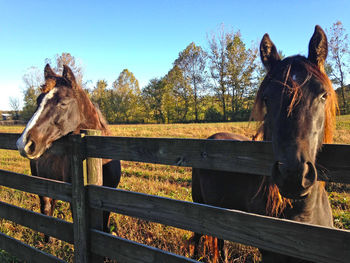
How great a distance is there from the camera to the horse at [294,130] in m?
1.38

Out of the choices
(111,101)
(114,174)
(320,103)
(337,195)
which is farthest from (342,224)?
(111,101)

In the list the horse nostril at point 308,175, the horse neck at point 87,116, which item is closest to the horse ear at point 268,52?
the horse nostril at point 308,175

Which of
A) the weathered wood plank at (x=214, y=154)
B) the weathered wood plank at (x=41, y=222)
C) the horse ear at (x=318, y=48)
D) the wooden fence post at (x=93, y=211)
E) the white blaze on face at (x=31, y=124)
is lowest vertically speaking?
the weathered wood plank at (x=41, y=222)

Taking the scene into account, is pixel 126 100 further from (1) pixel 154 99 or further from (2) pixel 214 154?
(2) pixel 214 154

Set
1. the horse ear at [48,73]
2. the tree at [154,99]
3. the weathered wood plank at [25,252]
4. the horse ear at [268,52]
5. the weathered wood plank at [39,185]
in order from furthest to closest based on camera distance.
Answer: the tree at [154,99], the horse ear at [48,73], the weathered wood plank at [25,252], the weathered wood plank at [39,185], the horse ear at [268,52]

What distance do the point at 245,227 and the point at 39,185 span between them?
95.1 inches

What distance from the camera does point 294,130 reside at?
58.3 inches

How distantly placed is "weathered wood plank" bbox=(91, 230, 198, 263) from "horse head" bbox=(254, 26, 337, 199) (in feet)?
3.37

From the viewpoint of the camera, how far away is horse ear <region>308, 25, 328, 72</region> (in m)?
1.88

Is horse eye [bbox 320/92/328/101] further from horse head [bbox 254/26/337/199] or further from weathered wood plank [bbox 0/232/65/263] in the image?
weathered wood plank [bbox 0/232/65/263]

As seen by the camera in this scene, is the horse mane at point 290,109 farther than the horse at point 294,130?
Yes

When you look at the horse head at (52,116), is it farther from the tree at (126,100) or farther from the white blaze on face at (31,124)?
the tree at (126,100)

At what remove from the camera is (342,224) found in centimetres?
385

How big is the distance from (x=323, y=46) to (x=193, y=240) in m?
3.01
